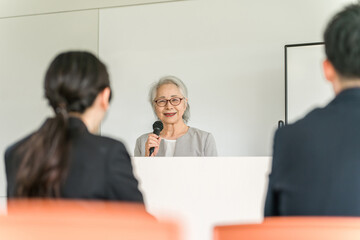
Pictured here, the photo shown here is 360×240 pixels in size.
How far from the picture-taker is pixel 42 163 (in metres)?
1.11

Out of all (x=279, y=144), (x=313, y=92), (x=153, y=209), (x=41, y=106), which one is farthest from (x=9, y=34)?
(x=279, y=144)

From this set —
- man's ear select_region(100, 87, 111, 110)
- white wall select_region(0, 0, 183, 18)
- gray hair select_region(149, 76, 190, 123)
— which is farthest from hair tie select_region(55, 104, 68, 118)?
white wall select_region(0, 0, 183, 18)

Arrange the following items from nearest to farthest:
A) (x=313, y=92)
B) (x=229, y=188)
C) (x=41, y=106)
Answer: (x=229, y=188) < (x=313, y=92) < (x=41, y=106)

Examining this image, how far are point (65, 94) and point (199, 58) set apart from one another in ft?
10.7

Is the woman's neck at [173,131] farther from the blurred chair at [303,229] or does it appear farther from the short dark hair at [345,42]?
the blurred chair at [303,229]

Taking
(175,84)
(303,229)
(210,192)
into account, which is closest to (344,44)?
(303,229)

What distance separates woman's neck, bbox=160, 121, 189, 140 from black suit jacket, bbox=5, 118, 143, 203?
245cm

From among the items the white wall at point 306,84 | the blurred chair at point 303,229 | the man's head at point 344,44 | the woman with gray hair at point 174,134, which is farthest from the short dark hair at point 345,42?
the white wall at point 306,84

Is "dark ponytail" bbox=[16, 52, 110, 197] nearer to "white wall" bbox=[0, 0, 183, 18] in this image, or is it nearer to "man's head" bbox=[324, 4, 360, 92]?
"man's head" bbox=[324, 4, 360, 92]

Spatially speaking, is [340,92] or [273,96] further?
[273,96]

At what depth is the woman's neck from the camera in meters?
3.65

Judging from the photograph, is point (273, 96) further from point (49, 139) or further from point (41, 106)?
point (49, 139)

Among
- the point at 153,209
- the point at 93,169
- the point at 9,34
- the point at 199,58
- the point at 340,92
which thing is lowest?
the point at 153,209

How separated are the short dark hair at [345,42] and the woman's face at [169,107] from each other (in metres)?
2.61
